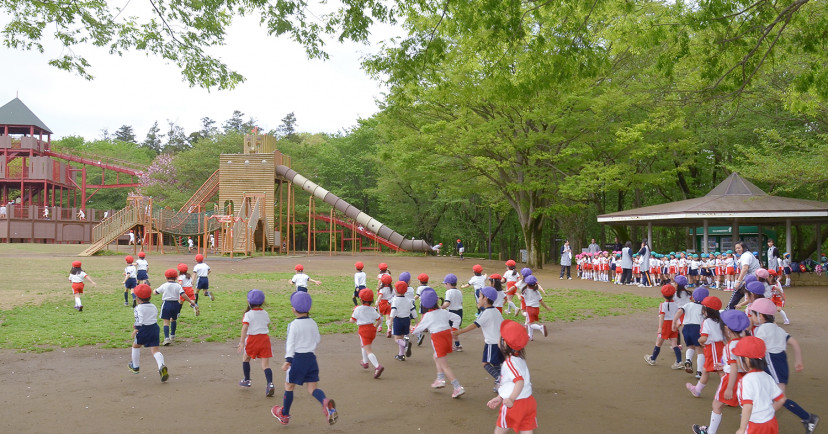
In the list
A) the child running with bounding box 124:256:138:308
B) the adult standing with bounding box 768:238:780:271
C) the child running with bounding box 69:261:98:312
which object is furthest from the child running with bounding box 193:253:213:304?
the adult standing with bounding box 768:238:780:271

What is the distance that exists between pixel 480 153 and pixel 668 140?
971 centimetres

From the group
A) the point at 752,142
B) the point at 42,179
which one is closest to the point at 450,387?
the point at 752,142

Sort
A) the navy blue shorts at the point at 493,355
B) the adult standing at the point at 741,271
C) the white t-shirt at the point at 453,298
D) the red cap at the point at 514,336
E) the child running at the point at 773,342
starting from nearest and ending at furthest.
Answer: the red cap at the point at 514,336
the child running at the point at 773,342
the navy blue shorts at the point at 493,355
the white t-shirt at the point at 453,298
the adult standing at the point at 741,271

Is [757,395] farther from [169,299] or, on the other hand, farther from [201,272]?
[201,272]

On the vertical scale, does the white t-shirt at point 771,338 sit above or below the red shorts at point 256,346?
above

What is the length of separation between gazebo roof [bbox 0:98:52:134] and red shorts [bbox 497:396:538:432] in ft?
176

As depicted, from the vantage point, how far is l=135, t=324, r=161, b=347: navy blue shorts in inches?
→ 305

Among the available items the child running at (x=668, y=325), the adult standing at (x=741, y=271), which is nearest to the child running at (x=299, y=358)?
the child running at (x=668, y=325)

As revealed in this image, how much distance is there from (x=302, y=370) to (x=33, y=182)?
163 feet

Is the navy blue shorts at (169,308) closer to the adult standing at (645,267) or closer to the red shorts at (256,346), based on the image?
the red shorts at (256,346)

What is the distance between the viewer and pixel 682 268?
2131 cm

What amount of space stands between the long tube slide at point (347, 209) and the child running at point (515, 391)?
38497mm

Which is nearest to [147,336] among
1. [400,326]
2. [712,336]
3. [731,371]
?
[400,326]

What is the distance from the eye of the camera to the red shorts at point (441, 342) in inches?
285
